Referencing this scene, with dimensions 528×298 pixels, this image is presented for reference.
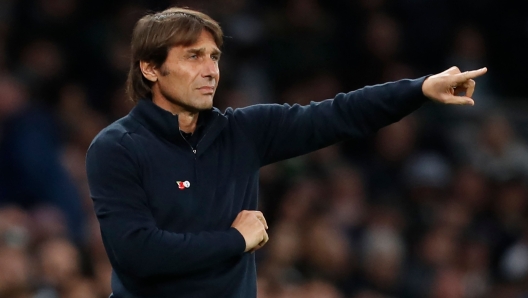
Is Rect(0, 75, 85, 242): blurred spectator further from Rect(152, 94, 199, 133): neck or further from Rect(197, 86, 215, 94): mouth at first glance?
Rect(197, 86, 215, 94): mouth

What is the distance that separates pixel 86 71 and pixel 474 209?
336cm

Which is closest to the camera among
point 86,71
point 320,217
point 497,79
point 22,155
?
point 22,155

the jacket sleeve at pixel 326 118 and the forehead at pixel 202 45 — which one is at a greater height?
the forehead at pixel 202 45

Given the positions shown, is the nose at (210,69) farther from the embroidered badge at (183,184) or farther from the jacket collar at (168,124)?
the embroidered badge at (183,184)

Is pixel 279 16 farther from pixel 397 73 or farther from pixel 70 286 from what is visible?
pixel 70 286

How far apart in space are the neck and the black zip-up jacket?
4 centimetres

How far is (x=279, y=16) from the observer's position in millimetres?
8875

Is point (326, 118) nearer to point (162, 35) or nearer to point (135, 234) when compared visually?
point (162, 35)

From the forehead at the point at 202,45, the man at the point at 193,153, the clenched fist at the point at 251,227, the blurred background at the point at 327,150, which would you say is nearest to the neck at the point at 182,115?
the man at the point at 193,153

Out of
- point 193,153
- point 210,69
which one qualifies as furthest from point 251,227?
point 210,69

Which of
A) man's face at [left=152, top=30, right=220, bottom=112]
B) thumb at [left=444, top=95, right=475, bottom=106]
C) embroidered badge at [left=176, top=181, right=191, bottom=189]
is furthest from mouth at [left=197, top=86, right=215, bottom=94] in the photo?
thumb at [left=444, top=95, right=475, bottom=106]

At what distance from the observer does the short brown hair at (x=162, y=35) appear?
3.36 meters

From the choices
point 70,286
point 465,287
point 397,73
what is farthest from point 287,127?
point 397,73

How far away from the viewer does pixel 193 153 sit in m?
3.38
